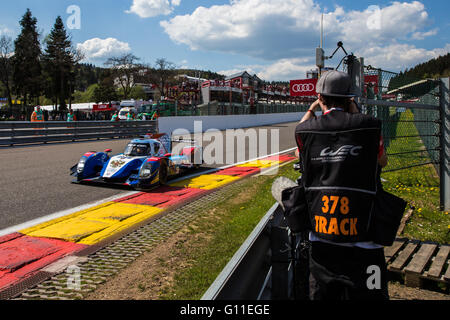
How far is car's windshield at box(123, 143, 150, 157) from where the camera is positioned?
895cm

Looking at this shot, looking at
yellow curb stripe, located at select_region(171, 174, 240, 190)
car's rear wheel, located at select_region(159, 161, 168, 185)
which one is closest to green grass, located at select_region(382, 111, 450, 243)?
yellow curb stripe, located at select_region(171, 174, 240, 190)

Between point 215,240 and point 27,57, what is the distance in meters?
58.7

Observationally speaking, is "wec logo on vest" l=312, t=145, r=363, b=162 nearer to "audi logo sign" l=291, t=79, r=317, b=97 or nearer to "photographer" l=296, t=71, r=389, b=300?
"photographer" l=296, t=71, r=389, b=300

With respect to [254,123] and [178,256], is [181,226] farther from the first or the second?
[254,123]

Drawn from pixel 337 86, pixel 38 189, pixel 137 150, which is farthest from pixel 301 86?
pixel 337 86

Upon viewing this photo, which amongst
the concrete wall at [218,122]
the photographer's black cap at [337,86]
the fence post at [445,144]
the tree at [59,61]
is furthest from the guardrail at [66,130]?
the tree at [59,61]

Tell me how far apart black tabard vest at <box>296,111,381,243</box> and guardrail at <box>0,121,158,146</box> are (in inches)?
641

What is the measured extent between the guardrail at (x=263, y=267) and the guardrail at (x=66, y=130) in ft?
51.1

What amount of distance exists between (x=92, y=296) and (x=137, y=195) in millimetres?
4427

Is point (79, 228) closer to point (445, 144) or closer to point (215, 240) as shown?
point (215, 240)

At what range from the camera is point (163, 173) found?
8859 millimetres

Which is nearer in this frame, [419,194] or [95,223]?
[95,223]

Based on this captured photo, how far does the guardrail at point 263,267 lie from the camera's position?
88.4 inches

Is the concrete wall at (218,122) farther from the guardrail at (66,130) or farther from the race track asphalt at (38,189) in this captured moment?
the race track asphalt at (38,189)
